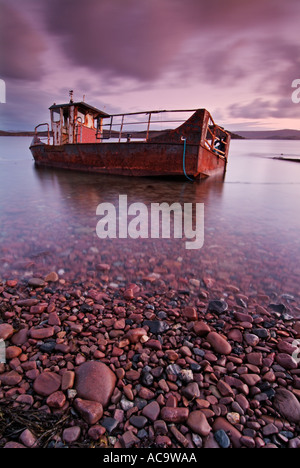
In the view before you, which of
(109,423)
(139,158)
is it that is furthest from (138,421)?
(139,158)

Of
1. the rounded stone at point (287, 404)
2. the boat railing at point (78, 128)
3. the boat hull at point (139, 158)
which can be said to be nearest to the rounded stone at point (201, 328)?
the rounded stone at point (287, 404)

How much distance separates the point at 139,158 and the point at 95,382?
11.2m

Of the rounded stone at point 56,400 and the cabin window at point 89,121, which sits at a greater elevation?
the cabin window at point 89,121

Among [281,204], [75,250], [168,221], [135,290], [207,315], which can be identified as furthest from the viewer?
[281,204]

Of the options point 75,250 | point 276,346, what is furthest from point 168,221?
point 276,346

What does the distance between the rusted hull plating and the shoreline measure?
9.07 m

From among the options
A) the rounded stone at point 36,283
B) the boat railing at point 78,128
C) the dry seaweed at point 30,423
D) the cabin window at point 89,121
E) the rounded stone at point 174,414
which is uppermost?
the cabin window at point 89,121

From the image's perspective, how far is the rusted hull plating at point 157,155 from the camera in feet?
33.6

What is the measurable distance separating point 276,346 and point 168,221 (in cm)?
367

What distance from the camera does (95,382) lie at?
148cm

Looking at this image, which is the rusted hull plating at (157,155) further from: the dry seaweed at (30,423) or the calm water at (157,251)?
the dry seaweed at (30,423)

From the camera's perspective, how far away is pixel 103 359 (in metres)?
1.67

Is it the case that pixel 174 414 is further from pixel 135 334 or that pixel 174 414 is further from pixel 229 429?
pixel 135 334
